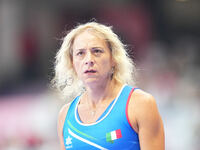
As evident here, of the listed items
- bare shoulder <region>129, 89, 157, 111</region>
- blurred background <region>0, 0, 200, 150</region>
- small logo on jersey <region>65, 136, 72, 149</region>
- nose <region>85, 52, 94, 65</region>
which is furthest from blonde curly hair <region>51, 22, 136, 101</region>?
blurred background <region>0, 0, 200, 150</region>

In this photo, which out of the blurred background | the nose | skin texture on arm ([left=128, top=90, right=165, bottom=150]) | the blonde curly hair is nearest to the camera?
skin texture on arm ([left=128, top=90, right=165, bottom=150])

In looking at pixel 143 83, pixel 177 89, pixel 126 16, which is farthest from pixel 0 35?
pixel 177 89

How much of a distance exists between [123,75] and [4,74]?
5582 millimetres

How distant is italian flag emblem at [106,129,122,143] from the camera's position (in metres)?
2.53

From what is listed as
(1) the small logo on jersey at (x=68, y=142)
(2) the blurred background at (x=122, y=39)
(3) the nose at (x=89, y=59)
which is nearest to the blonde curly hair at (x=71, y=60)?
(3) the nose at (x=89, y=59)

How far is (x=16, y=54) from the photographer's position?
331 inches

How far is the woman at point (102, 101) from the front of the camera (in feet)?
8.20

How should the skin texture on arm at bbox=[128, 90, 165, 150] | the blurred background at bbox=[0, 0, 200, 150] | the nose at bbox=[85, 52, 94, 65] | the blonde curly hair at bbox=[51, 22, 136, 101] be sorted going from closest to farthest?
the skin texture on arm at bbox=[128, 90, 165, 150]
the nose at bbox=[85, 52, 94, 65]
the blonde curly hair at bbox=[51, 22, 136, 101]
the blurred background at bbox=[0, 0, 200, 150]

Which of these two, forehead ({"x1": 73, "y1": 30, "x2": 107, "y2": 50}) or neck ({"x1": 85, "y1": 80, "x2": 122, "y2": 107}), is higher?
forehead ({"x1": 73, "y1": 30, "x2": 107, "y2": 50})

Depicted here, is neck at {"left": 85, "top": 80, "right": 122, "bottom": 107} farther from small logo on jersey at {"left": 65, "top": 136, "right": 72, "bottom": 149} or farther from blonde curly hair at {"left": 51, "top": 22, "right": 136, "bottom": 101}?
small logo on jersey at {"left": 65, "top": 136, "right": 72, "bottom": 149}

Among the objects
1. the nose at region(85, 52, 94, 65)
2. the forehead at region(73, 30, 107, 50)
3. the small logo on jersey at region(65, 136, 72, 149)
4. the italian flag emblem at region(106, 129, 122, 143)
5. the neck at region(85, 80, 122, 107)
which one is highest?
the forehead at region(73, 30, 107, 50)

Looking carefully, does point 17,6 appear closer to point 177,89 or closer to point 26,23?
point 26,23

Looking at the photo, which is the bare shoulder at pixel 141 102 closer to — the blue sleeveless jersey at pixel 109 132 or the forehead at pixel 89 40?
the blue sleeveless jersey at pixel 109 132

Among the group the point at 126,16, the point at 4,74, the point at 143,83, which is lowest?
the point at 143,83
